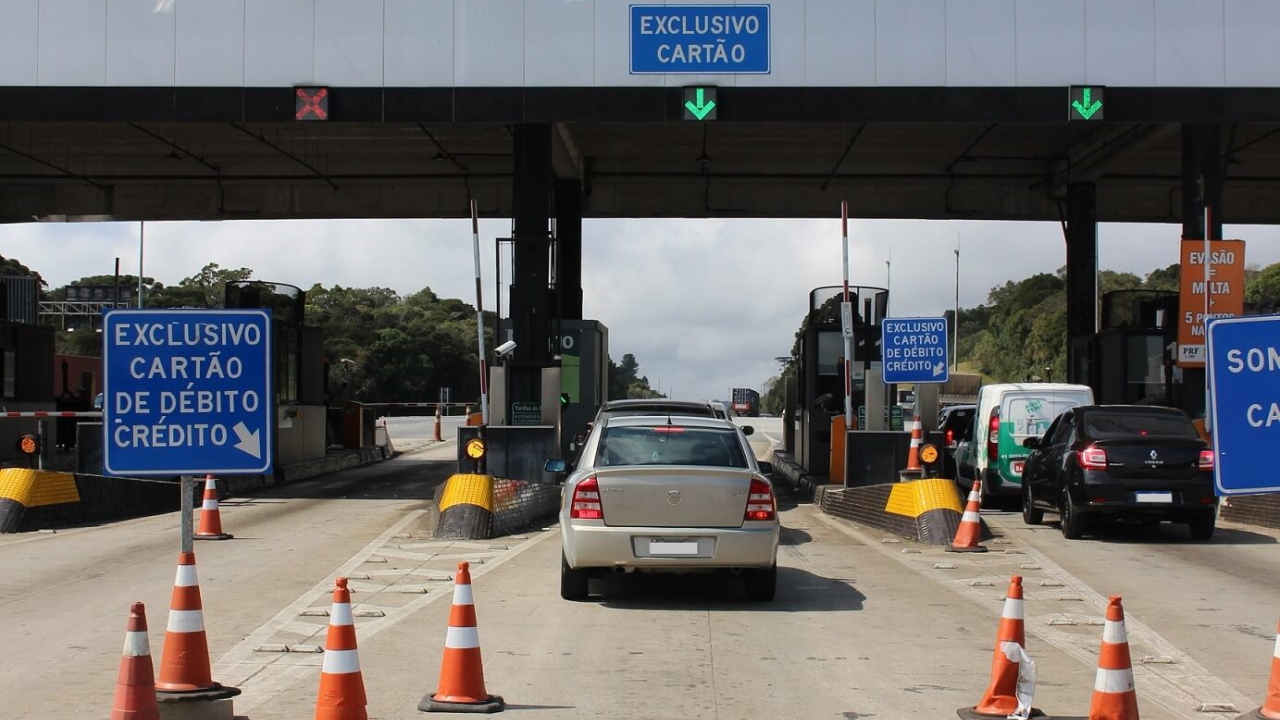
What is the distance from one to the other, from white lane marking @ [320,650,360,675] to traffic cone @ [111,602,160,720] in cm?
83

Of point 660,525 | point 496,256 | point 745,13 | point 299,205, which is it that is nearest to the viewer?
point 660,525

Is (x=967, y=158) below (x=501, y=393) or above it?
above

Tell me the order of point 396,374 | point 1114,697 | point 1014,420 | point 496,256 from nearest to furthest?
point 1114,697
point 1014,420
point 496,256
point 396,374

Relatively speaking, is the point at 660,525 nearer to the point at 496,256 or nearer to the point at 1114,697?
the point at 1114,697

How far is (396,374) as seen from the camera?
3381 inches

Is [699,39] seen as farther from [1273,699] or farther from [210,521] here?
[1273,699]

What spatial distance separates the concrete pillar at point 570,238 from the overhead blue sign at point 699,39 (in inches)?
421

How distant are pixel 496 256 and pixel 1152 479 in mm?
11343

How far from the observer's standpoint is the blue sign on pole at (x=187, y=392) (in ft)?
23.4

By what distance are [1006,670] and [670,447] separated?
15.5 feet

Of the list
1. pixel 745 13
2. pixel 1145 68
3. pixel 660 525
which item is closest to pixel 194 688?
pixel 660 525

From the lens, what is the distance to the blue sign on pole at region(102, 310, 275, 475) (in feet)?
23.4

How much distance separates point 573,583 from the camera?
36.9 feet

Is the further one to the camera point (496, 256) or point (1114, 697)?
point (496, 256)
